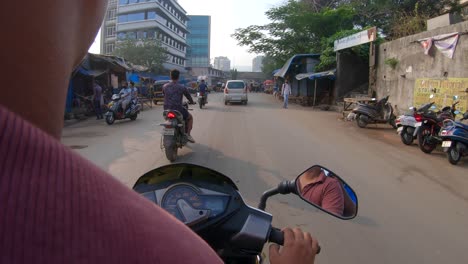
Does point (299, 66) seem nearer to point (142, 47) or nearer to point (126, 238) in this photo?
point (142, 47)

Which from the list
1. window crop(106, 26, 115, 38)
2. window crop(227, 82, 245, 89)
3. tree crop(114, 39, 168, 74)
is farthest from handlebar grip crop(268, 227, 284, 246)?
window crop(106, 26, 115, 38)

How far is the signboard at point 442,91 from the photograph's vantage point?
27.2ft

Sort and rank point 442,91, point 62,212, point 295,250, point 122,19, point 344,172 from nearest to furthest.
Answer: point 62,212, point 295,250, point 344,172, point 442,91, point 122,19

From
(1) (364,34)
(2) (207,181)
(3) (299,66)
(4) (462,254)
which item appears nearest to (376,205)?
(4) (462,254)

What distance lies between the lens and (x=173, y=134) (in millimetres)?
A: 5727

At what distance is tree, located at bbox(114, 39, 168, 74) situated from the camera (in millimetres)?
36219

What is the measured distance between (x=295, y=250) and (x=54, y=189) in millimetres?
792

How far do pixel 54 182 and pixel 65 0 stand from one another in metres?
0.27

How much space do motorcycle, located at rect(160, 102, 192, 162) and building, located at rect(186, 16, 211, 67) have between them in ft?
276

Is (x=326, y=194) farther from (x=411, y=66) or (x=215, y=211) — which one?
(x=411, y=66)

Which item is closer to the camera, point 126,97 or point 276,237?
point 276,237

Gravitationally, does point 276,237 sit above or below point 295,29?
below

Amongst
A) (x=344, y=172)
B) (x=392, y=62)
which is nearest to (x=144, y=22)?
(x=392, y=62)

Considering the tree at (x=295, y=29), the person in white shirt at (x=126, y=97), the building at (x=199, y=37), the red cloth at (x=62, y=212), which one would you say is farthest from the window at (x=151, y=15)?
the red cloth at (x=62, y=212)
